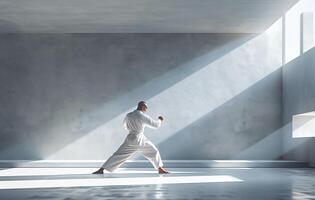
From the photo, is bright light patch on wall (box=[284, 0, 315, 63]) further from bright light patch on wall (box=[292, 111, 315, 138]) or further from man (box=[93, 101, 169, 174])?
man (box=[93, 101, 169, 174])

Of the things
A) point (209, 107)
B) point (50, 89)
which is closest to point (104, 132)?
point (50, 89)

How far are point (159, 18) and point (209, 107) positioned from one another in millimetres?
2746

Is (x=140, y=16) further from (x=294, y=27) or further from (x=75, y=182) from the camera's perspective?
(x=75, y=182)

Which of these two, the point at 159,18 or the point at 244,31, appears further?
the point at 244,31

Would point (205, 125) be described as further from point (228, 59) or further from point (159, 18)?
point (159, 18)

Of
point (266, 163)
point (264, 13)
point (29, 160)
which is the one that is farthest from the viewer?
point (29, 160)

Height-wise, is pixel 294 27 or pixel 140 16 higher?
pixel 294 27

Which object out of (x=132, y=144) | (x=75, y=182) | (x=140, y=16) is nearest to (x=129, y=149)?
(x=132, y=144)

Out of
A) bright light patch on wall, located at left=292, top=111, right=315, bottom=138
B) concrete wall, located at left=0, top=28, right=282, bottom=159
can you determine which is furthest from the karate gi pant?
bright light patch on wall, located at left=292, top=111, right=315, bottom=138

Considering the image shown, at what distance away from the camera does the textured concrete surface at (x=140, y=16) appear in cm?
993

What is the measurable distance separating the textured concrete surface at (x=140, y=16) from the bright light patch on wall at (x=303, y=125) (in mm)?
2270

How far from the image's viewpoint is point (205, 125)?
12.6 meters

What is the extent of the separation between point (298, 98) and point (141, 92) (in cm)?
369

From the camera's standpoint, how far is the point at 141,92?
12.7 metres
